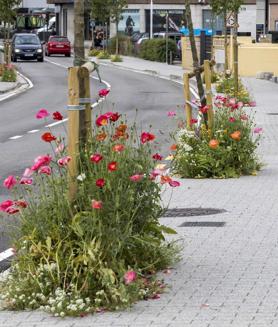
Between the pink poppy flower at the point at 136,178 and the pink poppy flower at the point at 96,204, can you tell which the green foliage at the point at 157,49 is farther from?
the pink poppy flower at the point at 96,204

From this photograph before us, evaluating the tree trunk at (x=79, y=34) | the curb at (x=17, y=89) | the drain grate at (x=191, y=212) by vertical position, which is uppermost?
the tree trunk at (x=79, y=34)

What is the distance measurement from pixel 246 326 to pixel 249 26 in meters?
80.9

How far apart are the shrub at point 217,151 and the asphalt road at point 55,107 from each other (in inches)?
22.5

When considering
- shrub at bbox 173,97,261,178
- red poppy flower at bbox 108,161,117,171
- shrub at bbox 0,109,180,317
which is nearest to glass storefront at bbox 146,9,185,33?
shrub at bbox 173,97,261,178

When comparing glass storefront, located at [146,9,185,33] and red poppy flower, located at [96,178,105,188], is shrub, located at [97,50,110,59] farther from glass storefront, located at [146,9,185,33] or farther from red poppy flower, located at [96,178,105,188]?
red poppy flower, located at [96,178,105,188]

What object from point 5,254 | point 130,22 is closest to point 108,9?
point 130,22

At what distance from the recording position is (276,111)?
1157 inches

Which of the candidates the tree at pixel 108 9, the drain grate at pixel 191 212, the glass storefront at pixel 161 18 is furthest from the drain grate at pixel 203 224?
the glass storefront at pixel 161 18

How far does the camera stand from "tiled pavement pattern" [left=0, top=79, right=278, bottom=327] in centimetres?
695

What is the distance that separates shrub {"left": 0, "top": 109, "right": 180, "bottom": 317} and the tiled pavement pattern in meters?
0.15

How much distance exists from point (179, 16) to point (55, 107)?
208 ft

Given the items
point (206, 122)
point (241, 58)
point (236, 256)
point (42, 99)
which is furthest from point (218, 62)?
point (236, 256)

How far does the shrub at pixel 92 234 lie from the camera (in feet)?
23.9

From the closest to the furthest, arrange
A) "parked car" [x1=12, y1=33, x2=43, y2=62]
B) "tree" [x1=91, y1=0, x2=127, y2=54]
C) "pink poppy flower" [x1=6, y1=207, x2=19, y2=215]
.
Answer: "pink poppy flower" [x1=6, y1=207, x2=19, y2=215] → "parked car" [x1=12, y1=33, x2=43, y2=62] → "tree" [x1=91, y1=0, x2=127, y2=54]
